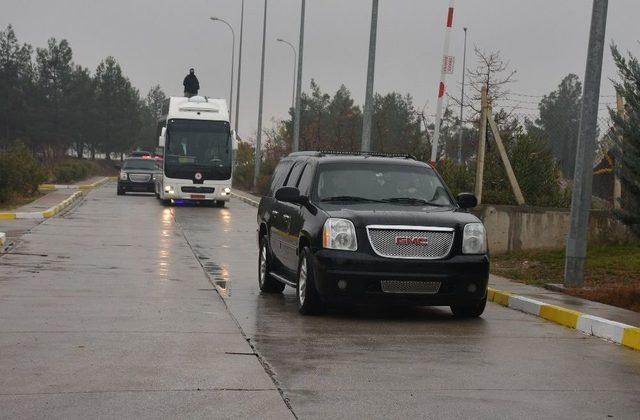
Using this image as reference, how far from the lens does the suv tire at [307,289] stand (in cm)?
1180

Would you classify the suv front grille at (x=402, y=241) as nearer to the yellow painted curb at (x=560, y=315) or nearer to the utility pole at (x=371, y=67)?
the yellow painted curb at (x=560, y=315)

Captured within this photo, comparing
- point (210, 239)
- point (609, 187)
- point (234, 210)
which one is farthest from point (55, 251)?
point (234, 210)

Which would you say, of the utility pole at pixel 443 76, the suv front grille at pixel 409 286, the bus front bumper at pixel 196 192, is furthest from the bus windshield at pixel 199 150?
the suv front grille at pixel 409 286

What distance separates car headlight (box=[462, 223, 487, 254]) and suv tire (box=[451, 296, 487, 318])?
0.57m

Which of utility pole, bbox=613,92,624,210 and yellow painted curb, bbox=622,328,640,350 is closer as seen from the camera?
yellow painted curb, bbox=622,328,640,350

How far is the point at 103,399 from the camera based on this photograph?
725 centimetres

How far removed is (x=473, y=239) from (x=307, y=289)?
Answer: 181 centimetres

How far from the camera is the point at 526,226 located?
19922mm

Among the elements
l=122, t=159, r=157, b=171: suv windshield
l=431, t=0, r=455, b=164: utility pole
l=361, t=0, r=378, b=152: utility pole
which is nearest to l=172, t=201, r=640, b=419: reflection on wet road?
l=431, t=0, r=455, b=164: utility pole

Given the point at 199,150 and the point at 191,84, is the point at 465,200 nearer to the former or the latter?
the point at 199,150

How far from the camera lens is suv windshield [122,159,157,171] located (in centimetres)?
4861

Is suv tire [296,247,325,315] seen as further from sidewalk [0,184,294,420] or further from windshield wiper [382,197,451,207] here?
windshield wiper [382,197,451,207]

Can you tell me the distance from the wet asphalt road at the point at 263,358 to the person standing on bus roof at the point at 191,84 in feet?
83.2

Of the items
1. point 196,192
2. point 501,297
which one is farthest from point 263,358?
point 196,192
